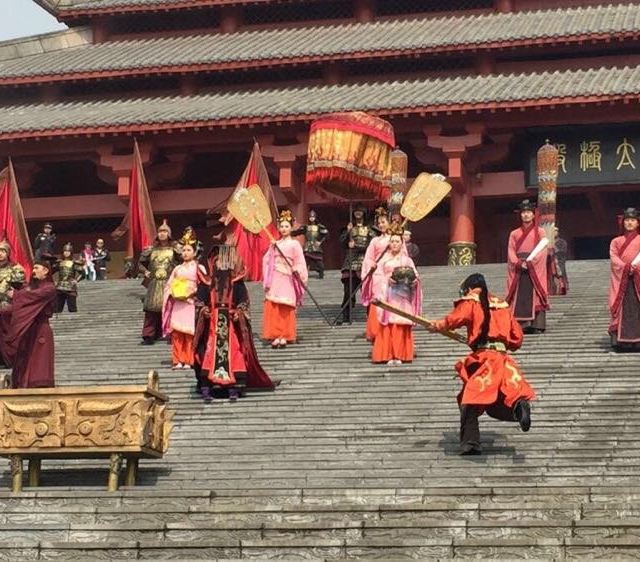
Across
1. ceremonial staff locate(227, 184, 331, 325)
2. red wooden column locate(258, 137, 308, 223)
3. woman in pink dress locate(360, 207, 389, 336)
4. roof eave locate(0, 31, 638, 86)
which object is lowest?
woman in pink dress locate(360, 207, 389, 336)

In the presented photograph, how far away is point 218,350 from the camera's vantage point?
12422mm

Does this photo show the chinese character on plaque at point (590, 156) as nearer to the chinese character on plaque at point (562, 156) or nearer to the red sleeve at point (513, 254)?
the chinese character on plaque at point (562, 156)

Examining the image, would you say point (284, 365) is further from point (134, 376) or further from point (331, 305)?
point (331, 305)

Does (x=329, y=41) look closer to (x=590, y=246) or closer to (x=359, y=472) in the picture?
(x=590, y=246)

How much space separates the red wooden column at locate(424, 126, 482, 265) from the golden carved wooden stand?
13.5m

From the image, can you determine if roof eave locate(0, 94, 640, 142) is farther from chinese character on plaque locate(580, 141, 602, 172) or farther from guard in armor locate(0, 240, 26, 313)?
guard in armor locate(0, 240, 26, 313)

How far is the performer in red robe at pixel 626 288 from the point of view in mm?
13148

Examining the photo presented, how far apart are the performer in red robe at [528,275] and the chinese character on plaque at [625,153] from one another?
30.0ft

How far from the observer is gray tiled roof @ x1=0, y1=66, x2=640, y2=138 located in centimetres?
2352

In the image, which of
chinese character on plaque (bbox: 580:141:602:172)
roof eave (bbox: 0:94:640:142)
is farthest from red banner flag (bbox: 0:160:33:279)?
chinese character on plaque (bbox: 580:141:602:172)

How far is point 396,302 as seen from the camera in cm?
1383

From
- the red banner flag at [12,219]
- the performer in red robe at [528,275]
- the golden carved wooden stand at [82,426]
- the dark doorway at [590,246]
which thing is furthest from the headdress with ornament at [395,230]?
the dark doorway at [590,246]

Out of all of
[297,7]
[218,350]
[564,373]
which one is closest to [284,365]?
[218,350]

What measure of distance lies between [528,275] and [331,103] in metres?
10.6
